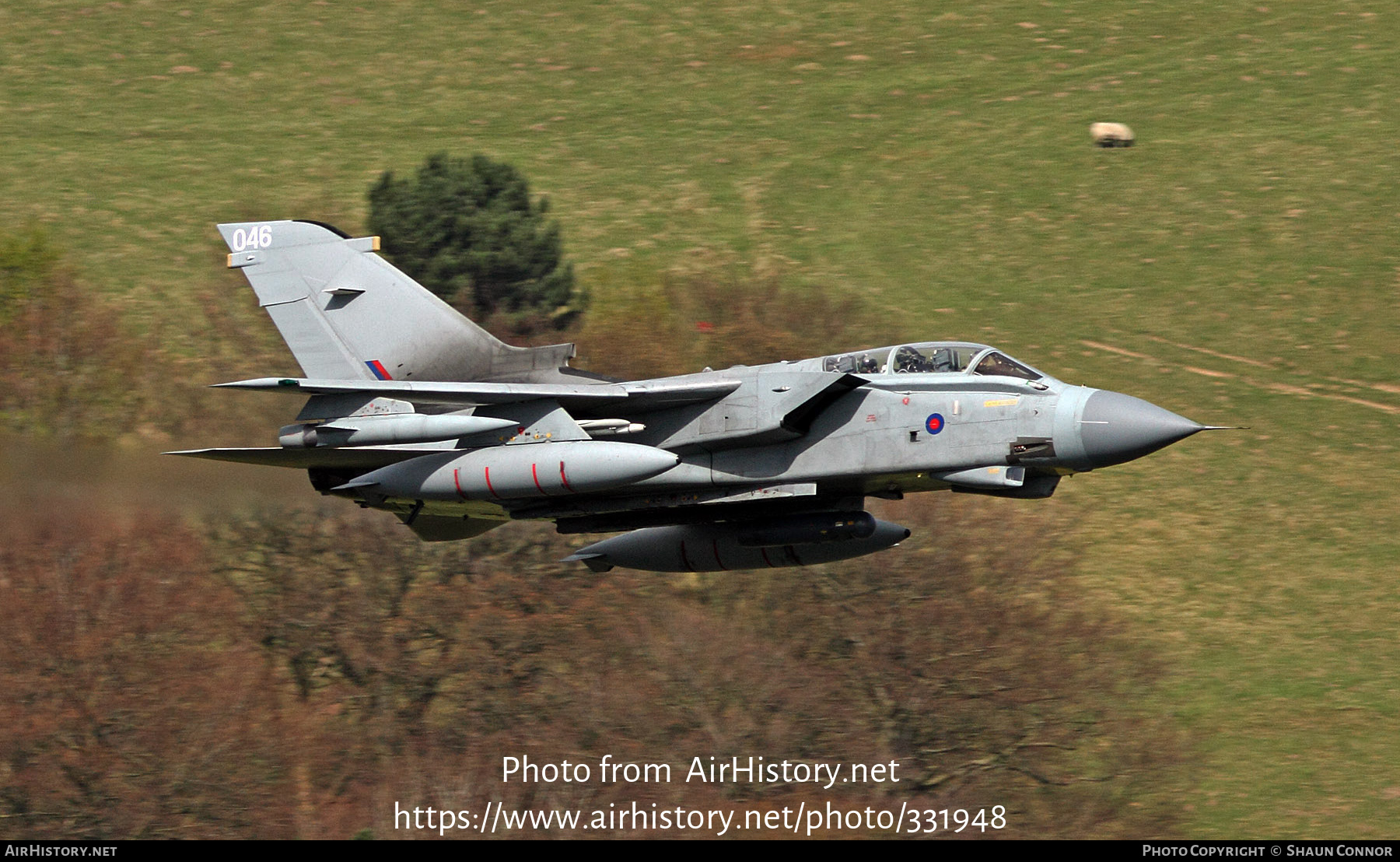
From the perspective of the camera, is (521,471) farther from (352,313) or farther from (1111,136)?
(1111,136)

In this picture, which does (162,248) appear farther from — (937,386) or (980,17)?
(937,386)

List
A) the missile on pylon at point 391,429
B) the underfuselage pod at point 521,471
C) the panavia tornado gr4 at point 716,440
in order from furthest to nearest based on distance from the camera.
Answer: the missile on pylon at point 391,429
the panavia tornado gr4 at point 716,440
the underfuselage pod at point 521,471

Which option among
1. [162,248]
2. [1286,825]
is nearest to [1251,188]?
[1286,825]

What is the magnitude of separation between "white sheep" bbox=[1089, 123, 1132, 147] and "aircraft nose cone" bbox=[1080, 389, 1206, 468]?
44.0 m

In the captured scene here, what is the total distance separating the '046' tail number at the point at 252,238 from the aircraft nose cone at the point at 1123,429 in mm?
12554

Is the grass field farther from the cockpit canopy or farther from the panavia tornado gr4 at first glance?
the cockpit canopy

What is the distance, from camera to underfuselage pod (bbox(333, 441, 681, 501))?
1912 cm

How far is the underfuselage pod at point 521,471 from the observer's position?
1912cm

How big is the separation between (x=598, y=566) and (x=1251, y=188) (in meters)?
41.4

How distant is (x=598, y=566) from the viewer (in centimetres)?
2409

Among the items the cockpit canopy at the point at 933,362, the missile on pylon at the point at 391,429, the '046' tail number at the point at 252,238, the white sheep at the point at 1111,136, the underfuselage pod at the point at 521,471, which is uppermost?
the white sheep at the point at 1111,136

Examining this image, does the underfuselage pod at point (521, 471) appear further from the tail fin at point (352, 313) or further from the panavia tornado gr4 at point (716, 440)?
the tail fin at point (352, 313)

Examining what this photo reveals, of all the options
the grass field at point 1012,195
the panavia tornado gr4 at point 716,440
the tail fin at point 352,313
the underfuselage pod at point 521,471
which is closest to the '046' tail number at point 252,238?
the tail fin at point 352,313

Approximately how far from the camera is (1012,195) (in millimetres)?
58438
